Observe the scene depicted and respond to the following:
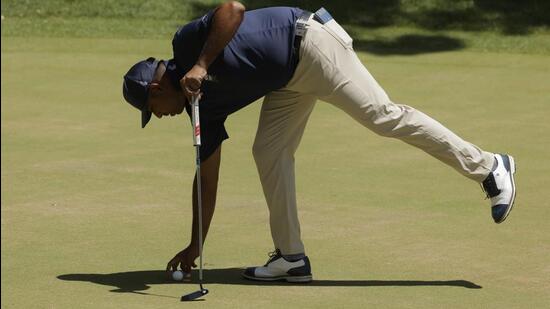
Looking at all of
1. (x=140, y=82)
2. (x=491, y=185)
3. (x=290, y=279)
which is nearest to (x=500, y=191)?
(x=491, y=185)

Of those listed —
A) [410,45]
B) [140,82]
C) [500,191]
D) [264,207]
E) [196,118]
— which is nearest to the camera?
[196,118]

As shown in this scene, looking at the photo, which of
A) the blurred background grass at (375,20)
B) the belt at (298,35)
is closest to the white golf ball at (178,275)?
the belt at (298,35)

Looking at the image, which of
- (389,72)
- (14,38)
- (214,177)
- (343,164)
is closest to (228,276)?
(214,177)

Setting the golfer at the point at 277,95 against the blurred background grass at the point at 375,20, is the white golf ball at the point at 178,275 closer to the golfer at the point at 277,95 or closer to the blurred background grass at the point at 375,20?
the golfer at the point at 277,95

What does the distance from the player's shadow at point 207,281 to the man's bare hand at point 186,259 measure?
0.26 feet

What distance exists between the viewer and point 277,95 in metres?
6.94

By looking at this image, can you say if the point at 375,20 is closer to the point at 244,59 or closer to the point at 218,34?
the point at 244,59

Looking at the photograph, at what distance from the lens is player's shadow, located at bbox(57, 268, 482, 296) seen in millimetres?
6719

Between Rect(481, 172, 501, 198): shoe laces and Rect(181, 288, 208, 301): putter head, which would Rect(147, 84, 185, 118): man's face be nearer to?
Rect(181, 288, 208, 301): putter head

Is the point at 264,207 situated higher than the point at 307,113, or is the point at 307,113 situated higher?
the point at 307,113

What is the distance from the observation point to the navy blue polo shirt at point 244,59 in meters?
6.57

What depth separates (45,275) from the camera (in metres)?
6.92

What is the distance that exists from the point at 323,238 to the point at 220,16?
1.85 m

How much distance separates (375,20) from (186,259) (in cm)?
1062
